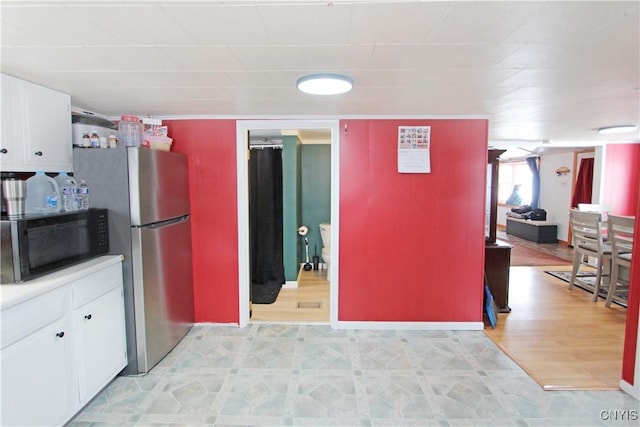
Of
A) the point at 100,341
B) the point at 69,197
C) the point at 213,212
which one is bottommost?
the point at 100,341

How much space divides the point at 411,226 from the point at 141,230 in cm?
227

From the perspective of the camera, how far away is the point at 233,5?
42.5 inches

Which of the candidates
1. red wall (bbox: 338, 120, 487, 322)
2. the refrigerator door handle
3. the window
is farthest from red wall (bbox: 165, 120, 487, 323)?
the window

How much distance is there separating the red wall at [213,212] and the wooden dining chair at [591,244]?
4.26 metres

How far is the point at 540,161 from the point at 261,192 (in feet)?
25.0

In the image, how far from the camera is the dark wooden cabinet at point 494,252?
10.6 feet

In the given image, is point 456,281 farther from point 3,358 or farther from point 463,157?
point 3,358

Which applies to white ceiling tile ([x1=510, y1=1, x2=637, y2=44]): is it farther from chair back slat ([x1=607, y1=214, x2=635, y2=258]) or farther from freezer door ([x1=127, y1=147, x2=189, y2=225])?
chair back slat ([x1=607, y1=214, x2=635, y2=258])

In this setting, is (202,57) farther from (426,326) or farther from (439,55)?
(426,326)

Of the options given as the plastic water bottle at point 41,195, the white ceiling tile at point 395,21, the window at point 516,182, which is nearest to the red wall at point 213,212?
the plastic water bottle at point 41,195

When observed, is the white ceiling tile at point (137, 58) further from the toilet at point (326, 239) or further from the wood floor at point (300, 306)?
the toilet at point (326, 239)

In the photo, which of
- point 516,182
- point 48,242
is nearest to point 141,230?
point 48,242

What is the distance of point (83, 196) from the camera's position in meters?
2.11

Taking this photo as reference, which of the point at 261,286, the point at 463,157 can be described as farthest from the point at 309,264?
the point at 463,157
